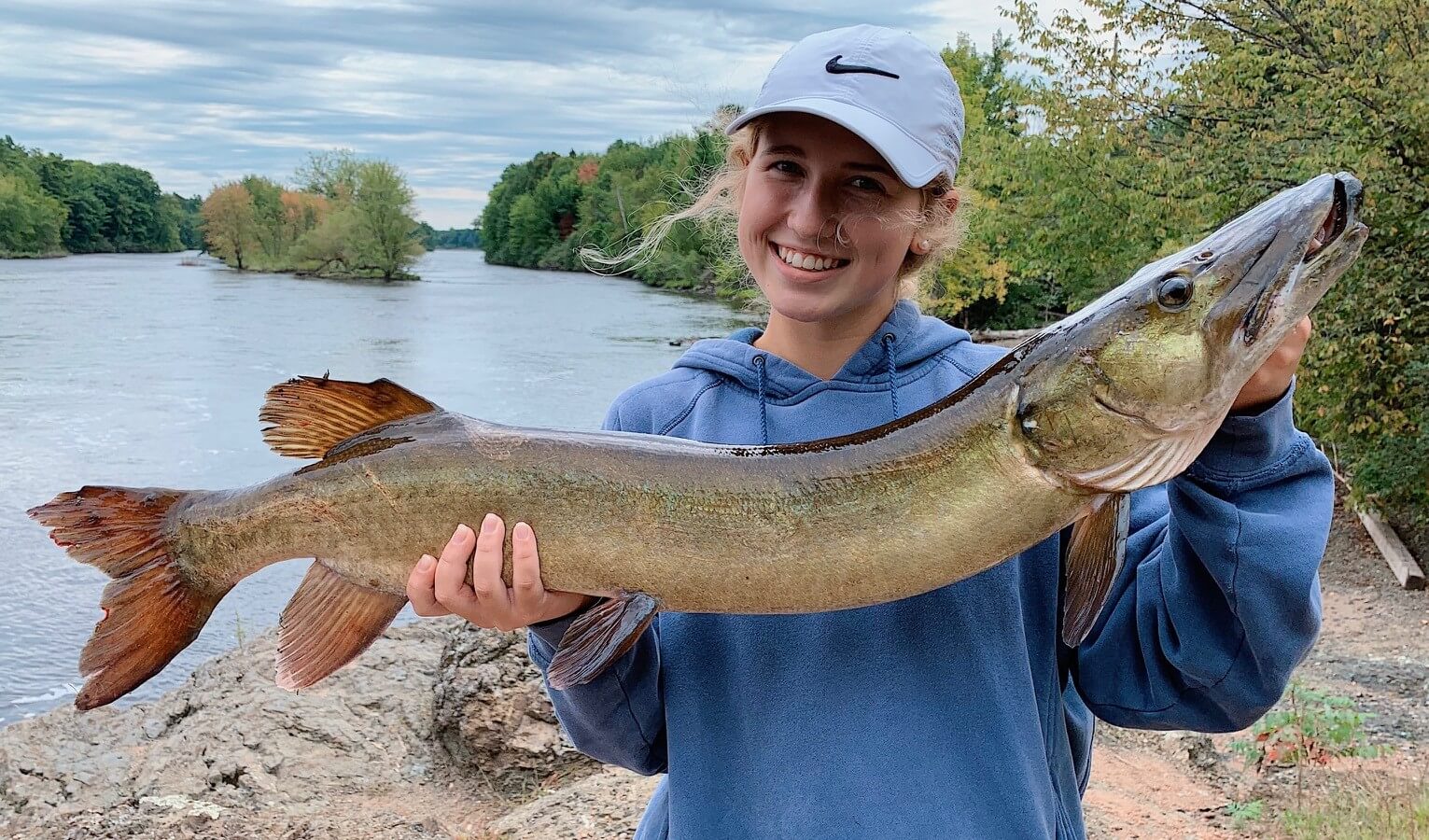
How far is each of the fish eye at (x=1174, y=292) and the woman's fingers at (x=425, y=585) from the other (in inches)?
50.7

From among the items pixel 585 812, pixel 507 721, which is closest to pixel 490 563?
pixel 585 812

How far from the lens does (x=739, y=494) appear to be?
1812 mm

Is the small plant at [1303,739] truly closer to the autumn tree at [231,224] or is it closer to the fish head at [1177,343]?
the fish head at [1177,343]

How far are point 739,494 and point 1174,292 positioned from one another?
744 millimetres

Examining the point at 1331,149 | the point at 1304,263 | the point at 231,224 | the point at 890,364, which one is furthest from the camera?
the point at 231,224

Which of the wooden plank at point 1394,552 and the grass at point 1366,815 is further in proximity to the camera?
the wooden plank at point 1394,552

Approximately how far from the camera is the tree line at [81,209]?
6838cm

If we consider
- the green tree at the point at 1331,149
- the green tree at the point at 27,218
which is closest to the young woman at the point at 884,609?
the green tree at the point at 1331,149

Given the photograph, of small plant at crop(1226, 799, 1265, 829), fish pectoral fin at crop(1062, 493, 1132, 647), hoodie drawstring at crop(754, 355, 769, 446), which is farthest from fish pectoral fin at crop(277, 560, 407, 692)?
small plant at crop(1226, 799, 1265, 829)

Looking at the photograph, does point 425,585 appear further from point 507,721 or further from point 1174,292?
point 507,721

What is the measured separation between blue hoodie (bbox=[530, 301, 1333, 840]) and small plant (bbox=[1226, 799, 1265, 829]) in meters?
3.22

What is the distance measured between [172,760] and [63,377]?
17617mm

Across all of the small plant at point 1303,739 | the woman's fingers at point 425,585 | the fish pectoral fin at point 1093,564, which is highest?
the fish pectoral fin at point 1093,564

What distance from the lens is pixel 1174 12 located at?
43.0ft
